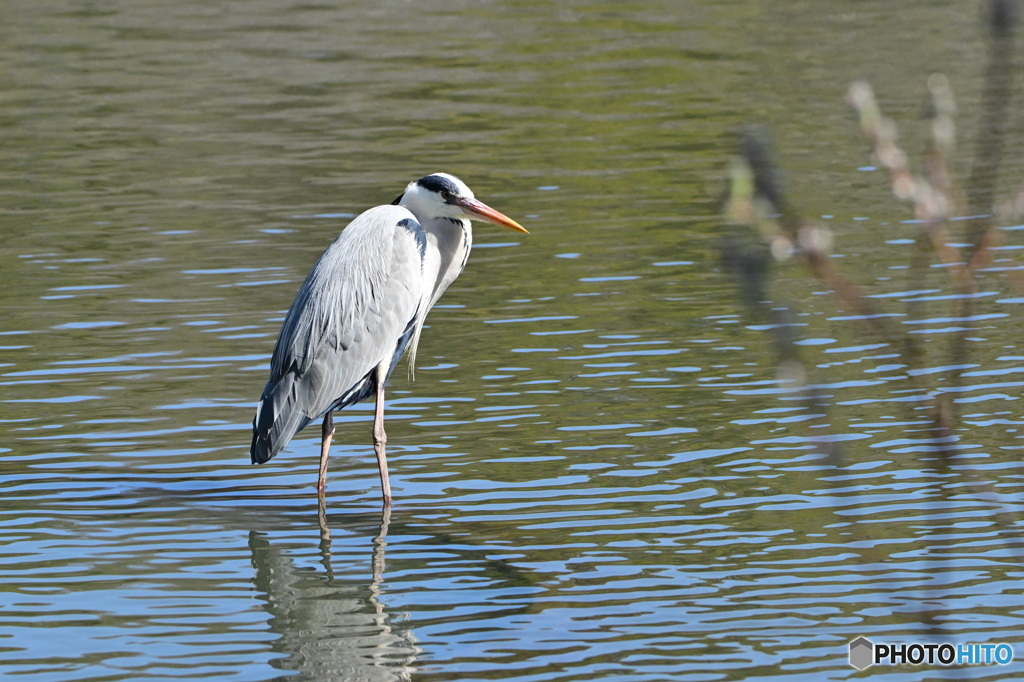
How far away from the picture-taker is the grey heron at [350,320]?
7180 mm

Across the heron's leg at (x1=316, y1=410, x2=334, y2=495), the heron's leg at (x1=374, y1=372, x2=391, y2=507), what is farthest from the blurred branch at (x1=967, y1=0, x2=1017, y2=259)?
the heron's leg at (x1=316, y1=410, x2=334, y2=495)

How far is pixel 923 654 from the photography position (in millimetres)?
5016

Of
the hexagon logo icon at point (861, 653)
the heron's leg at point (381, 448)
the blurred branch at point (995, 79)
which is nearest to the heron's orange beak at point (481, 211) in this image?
the heron's leg at point (381, 448)

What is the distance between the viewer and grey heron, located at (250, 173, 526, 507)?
7180mm

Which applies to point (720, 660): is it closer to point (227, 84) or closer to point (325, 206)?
point (325, 206)

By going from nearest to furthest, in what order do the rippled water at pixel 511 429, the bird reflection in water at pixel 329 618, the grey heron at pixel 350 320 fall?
the bird reflection in water at pixel 329 618
the rippled water at pixel 511 429
the grey heron at pixel 350 320

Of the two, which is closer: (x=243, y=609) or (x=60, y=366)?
(x=243, y=609)

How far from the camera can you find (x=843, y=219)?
11719mm

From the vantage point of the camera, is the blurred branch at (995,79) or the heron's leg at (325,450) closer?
the blurred branch at (995,79)

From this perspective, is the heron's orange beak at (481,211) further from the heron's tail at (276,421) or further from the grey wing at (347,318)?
the heron's tail at (276,421)

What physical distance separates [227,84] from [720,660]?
1634 cm

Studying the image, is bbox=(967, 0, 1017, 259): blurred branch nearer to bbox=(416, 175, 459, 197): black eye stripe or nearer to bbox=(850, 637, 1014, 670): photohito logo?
bbox=(850, 637, 1014, 670): photohito logo

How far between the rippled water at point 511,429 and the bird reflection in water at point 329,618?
0.06 ft

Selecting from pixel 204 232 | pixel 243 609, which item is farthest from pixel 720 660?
pixel 204 232
